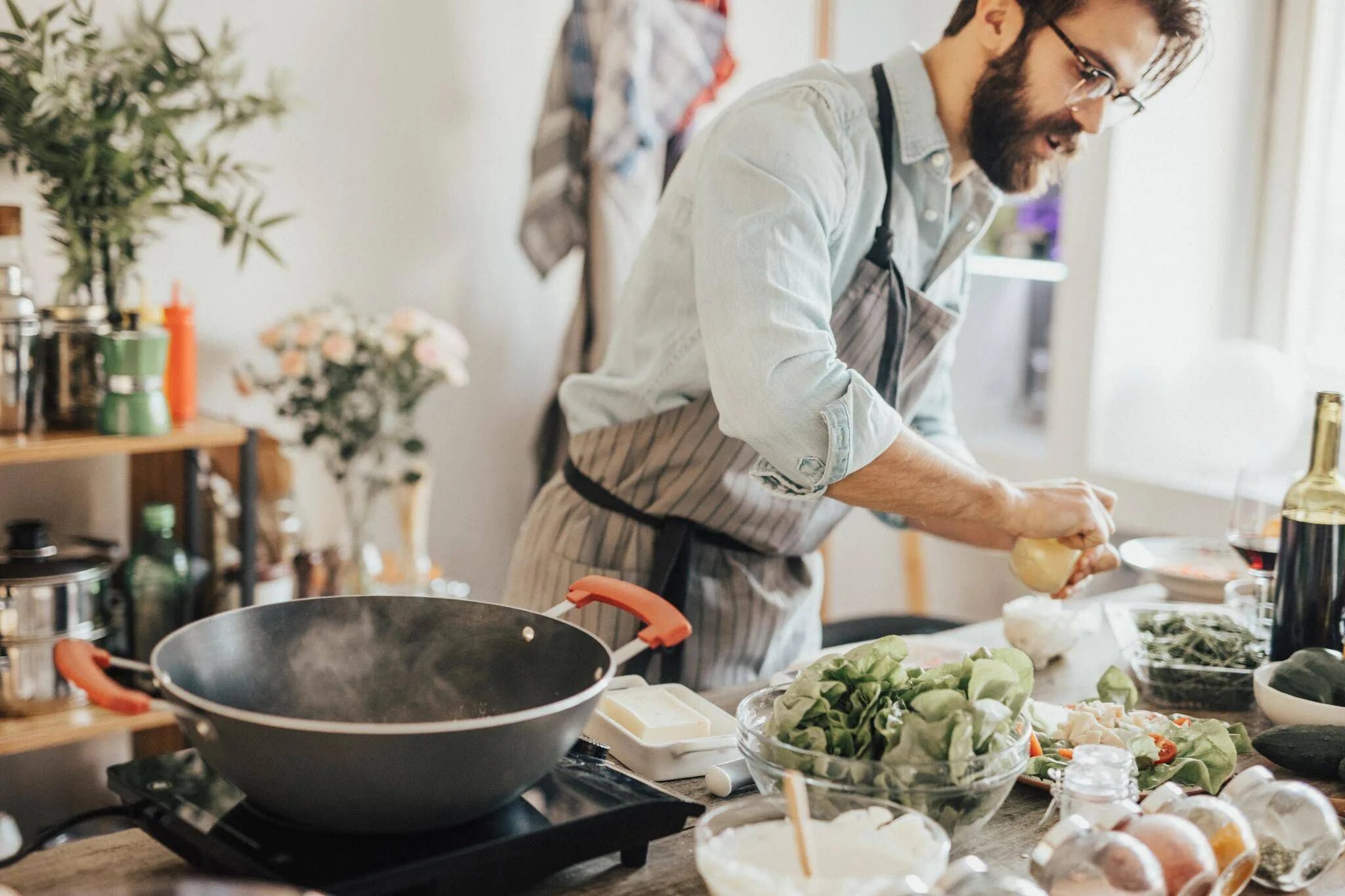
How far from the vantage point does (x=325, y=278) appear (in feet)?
8.72

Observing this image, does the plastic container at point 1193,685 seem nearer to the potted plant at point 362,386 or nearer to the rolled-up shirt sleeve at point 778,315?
the rolled-up shirt sleeve at point 778,315

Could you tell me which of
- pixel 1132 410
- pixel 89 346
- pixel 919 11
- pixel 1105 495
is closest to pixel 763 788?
pixel 1105 495

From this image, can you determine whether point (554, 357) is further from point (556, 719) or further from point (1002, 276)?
point (556, 719)

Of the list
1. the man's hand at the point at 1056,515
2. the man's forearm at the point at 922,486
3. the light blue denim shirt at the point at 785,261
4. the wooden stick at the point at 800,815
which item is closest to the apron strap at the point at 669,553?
the light blue denim shirt at the point at 785,261

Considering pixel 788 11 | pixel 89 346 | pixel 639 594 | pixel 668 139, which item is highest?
pixel 788 11

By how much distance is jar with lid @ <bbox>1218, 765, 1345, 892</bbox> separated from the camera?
35.5 inches

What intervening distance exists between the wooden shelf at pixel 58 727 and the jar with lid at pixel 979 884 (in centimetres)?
157

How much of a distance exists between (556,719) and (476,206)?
217cm

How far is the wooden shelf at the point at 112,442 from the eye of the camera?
1937mm

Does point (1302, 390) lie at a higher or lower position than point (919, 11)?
lower

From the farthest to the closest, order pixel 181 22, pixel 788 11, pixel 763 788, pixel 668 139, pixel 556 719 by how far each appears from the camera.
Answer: pixel 788 11 → pixel 668 139 → pixel 181 22 → pixel 763 788 → pixel 556 719

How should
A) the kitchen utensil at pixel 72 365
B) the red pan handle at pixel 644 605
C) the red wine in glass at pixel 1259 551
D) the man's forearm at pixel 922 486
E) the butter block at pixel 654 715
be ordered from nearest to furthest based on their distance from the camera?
the red pan handle at pixel 644 605 < the butter block at pixel 654 715 < the man's forearm at pixel 922 486 < the red wine in glass at pixel 1259 551 < the kitchen utensil at pixel 72 365

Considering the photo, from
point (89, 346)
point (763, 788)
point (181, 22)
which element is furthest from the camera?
point (181, 22)

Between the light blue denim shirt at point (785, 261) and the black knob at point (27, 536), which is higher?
the light blue denim shirt at point (785, 261)
